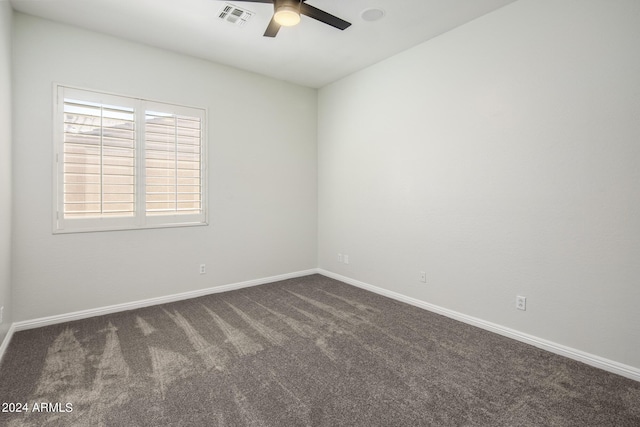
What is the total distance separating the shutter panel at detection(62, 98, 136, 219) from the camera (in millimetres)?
3105

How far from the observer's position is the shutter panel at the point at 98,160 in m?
3.11

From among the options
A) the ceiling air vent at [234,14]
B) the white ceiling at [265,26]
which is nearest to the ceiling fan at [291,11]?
the white ceiling at [265,26]

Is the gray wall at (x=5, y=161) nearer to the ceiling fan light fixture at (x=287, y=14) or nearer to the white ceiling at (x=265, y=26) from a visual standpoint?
the white ceiling at (x=265, y=26)

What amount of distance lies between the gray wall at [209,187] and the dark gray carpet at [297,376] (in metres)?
0.51

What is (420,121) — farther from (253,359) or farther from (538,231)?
(253,359)

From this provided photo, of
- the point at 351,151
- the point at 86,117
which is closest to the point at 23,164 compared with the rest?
the point at 86,117

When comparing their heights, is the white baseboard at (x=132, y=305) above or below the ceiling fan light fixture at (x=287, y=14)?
below

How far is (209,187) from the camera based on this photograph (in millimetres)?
3971

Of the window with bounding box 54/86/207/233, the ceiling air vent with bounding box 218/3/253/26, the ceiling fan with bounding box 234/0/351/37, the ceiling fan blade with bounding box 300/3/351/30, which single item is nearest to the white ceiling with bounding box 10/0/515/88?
the ceiling air vent with bounding box 218/3/253/26

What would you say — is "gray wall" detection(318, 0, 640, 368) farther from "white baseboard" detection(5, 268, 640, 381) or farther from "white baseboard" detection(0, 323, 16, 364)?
"white baseboard" detection(0, 323, 16, 364)

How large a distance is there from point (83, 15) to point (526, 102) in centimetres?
406

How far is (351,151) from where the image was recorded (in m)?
4.40

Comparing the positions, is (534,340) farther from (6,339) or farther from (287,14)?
(6,339)

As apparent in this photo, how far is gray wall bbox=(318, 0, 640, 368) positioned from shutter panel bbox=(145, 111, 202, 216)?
A: 2175 mm
